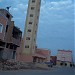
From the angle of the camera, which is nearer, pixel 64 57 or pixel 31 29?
pixel 31 29

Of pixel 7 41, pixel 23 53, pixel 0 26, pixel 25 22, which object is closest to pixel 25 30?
pixel 25 22

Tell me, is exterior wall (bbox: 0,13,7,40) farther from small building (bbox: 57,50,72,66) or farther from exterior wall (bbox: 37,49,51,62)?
small building (bbox: 57,50,72,66)

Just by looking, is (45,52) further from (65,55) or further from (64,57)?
(64,57)

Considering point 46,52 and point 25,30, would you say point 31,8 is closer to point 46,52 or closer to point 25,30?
point 25,30

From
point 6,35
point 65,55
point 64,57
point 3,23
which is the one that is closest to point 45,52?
point 65,55

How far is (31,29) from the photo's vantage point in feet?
218

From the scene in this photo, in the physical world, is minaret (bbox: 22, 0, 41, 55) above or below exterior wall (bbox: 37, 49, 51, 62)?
above

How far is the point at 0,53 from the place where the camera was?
137 ft

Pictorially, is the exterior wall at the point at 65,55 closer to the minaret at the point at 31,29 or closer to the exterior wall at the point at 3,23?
the minaret at the point at 31,29

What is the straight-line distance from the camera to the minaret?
65938mm

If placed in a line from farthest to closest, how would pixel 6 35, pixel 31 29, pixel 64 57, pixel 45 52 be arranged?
pixel 64 57 < pixel 45 52 < pixel 31 29 < pixel 6 35

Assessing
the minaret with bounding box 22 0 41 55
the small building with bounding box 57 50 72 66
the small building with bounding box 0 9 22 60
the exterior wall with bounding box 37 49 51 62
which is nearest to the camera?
the small building with bounding box 0 9 22 60

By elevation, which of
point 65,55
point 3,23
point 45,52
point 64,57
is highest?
point 3,23

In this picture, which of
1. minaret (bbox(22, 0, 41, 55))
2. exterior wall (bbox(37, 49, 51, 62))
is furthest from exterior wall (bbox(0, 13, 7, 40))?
exterior wall (bbox(37, 49, 51, 62))
